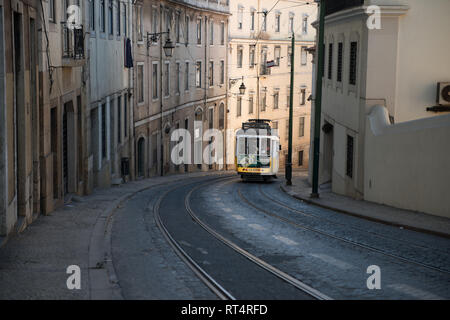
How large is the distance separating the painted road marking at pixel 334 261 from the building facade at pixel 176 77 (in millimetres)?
21944

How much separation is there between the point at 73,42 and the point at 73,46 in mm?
108

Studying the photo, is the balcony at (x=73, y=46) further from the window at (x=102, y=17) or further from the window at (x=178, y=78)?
the window at (x=178, y=78)

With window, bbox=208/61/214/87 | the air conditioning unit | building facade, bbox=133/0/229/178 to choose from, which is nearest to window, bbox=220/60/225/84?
building facade, bbox=133/0/229/178

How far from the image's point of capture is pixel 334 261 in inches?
472

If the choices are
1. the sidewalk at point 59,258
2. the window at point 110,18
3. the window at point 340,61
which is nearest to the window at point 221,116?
the window at point 110,18

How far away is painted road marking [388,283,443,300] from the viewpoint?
374 inches

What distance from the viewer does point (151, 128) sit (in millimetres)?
37156

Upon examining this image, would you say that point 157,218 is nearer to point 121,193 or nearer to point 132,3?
point 121,193

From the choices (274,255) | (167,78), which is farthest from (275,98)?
(274,255)

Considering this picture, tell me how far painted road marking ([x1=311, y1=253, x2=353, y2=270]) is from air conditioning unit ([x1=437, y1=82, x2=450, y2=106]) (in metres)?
11.5

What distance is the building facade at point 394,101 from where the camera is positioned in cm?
1823

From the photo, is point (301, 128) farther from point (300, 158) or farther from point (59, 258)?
point (59, 258)

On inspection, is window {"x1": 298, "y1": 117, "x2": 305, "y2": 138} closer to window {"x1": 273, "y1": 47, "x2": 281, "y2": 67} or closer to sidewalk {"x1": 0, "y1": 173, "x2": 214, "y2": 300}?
window {"x1": 273, "y1": 47, "x2": 281, "y2": 67}
